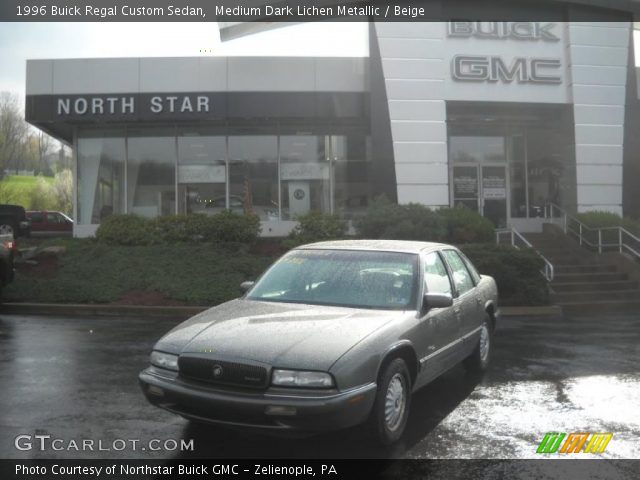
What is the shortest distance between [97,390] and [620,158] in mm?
17152

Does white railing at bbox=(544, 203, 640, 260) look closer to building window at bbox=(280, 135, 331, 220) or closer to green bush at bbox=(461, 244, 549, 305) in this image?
green bush at bbox=(461, 244, 549, 305)

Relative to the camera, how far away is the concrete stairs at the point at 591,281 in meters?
12.9

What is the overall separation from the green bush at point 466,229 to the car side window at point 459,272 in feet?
27.4

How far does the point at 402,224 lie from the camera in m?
14.0

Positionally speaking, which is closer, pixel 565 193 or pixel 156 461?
pixel 156 461

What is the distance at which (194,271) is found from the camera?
524 inches

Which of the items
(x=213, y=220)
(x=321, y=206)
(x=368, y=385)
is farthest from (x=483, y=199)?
(x=368, y=385)

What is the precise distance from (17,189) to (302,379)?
54562 mm

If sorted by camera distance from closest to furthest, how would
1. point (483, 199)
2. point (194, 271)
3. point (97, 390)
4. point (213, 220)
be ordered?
1. point (97, 390)
2. point (194, 271)
3. point (213, 220)
4. point (483, 199)

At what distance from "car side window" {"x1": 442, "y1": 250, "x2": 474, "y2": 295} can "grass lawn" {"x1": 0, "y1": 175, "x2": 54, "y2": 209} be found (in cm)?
4541

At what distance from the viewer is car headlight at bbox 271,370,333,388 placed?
3.87 meters

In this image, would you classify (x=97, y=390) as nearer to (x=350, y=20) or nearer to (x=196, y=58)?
(x=196, y=58)

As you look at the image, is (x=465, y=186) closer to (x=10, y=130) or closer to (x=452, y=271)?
(x=452, y=271)

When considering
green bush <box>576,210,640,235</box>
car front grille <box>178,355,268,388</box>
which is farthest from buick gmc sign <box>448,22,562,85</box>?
car front grille <box>178,355,268,388</box>
